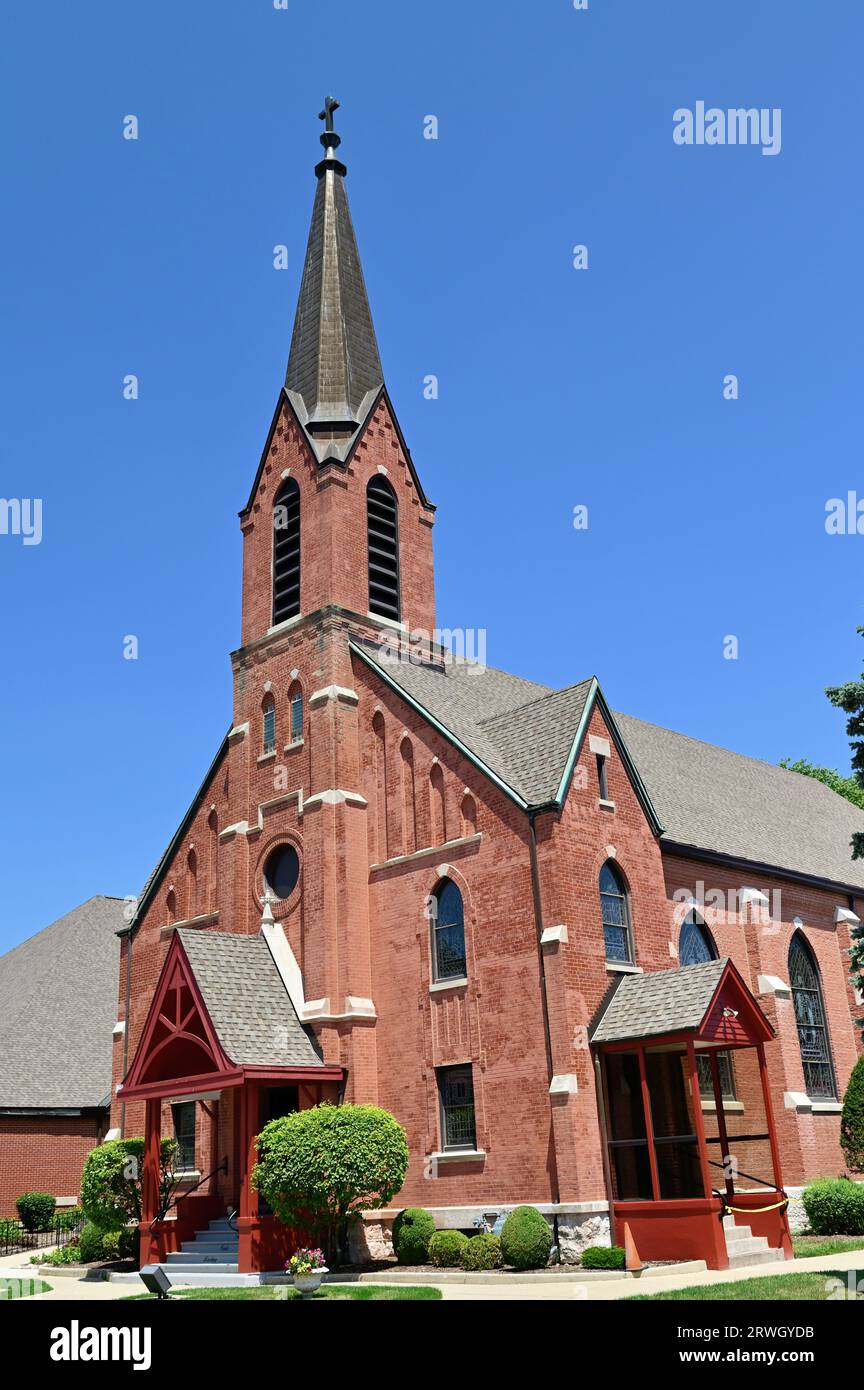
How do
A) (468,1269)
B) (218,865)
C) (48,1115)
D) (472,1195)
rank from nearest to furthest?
(468,1269), (472,1195), (218,865), (48,1115)

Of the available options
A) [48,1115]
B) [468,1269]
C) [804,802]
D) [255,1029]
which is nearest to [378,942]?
[255,1029]

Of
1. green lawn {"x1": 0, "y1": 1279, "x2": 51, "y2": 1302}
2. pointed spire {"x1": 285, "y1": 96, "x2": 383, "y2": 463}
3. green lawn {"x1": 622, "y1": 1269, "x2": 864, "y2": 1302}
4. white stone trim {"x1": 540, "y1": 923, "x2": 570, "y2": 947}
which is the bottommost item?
green lawn {"x1": 0, "y1": 1279, "x2": 51, "y2": 1302}

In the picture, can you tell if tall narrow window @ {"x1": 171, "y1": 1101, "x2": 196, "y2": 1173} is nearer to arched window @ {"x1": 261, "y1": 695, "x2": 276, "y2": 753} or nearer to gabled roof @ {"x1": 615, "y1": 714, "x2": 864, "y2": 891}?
arched window @ {"x1": 261, "y1": 695, "x2": 276, "y2": 753}

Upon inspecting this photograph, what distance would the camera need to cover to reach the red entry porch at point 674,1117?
20891 millimetres

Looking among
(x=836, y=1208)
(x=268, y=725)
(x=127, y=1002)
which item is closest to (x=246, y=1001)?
(x=268, y=725)

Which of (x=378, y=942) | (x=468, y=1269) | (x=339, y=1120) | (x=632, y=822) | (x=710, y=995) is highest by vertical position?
(x=632, y=822)

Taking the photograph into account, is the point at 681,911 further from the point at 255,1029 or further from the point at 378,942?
the point at 255,1029

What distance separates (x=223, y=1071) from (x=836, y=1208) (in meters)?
13.1

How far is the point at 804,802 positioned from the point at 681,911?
1515 centimetres

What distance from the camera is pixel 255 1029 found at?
83.6ft

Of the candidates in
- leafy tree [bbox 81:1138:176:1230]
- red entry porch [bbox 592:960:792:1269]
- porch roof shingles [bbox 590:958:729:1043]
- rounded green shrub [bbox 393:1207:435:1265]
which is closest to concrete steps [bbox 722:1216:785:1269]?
red entry porch [bbox 592:960:792:1269]

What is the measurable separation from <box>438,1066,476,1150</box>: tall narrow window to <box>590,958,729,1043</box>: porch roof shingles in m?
3.25

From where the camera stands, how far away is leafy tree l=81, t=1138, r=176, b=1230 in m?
26.6

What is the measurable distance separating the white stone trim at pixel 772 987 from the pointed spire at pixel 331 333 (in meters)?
17.4
